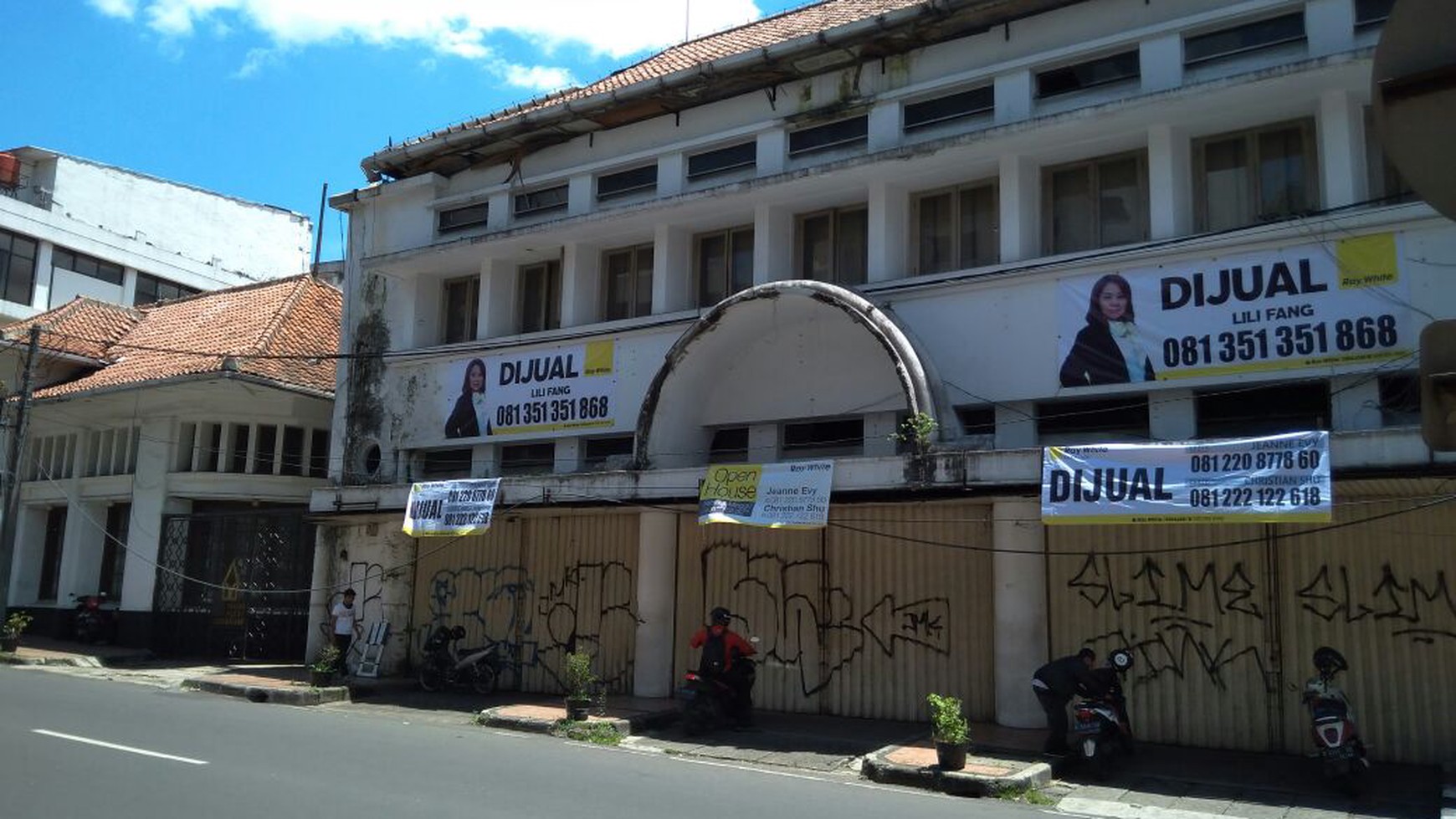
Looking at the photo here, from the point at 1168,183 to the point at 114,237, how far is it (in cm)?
2966

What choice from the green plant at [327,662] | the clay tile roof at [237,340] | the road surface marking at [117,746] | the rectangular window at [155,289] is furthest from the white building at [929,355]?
the rectangular window at [155,289]

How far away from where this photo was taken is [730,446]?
15836 mm

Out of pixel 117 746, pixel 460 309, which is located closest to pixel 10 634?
pixel 460 309

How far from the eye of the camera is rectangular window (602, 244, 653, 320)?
17.1 meters

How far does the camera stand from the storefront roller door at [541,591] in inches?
629

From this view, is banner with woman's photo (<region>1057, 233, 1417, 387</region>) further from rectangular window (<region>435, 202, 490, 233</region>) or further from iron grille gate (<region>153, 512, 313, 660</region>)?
iron grille gate (<region>153, 512, 313, 660</region>)

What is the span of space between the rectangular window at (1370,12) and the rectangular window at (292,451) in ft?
61.7

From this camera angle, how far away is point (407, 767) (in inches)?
376

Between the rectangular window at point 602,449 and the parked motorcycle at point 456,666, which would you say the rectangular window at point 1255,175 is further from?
the parked motorcycle at point 456,666

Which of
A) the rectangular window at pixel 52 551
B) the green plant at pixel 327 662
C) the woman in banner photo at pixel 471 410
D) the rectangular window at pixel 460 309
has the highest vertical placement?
the rectangular window at pixel 460 309

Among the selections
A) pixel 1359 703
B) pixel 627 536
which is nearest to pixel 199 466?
pixel 627 536

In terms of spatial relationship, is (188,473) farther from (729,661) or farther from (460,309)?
(729,661)

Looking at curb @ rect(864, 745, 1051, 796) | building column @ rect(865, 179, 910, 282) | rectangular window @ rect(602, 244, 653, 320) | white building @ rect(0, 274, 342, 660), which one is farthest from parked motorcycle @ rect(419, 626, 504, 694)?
building column @ rect(865, 179, 910, 282)

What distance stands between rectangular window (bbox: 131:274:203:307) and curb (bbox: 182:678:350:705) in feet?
63.0
